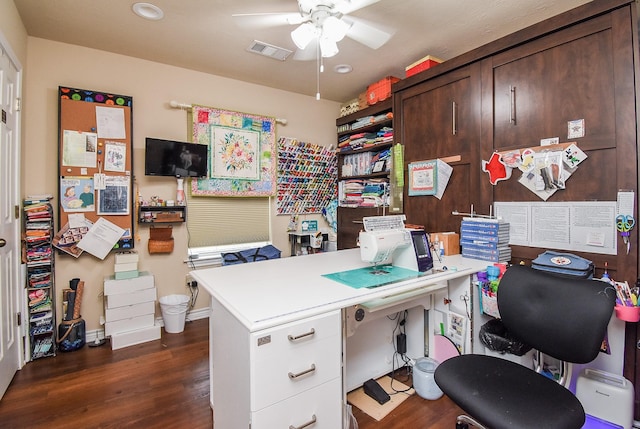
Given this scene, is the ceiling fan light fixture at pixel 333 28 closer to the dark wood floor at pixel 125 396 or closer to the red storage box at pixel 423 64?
the red storage box at pixel 423 64

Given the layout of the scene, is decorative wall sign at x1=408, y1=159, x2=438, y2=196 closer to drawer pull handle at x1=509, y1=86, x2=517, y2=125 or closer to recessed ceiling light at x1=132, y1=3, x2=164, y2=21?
drawer pull handle at x1=509, y1=86, x2=517, y2=125

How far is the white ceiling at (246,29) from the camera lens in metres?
2.12

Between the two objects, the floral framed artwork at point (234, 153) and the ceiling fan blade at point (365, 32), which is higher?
the ceiling fan blade at point (365, 32)

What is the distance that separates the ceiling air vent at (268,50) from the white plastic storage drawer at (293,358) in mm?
2420

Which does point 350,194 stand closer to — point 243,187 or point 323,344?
point 243,187

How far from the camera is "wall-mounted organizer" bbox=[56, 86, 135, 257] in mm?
2609

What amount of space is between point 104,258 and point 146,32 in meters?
2.01

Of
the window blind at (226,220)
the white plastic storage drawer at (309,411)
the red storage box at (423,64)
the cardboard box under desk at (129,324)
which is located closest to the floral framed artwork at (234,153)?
the window blind at (226,220)

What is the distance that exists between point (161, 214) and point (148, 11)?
1.69 m

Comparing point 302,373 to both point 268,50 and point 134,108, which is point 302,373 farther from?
point 134,108

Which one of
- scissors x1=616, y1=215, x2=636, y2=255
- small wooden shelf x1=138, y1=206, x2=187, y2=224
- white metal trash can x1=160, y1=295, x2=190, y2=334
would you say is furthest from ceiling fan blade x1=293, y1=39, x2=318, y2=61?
white metal trash can x1=160, y1=295, x2=190, y2=334

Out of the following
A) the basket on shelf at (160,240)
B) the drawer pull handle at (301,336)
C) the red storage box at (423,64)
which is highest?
the red storage box at (423,64)

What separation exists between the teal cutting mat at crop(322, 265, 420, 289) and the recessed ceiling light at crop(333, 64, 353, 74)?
86.2 inches

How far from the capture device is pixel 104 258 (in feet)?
9.20
